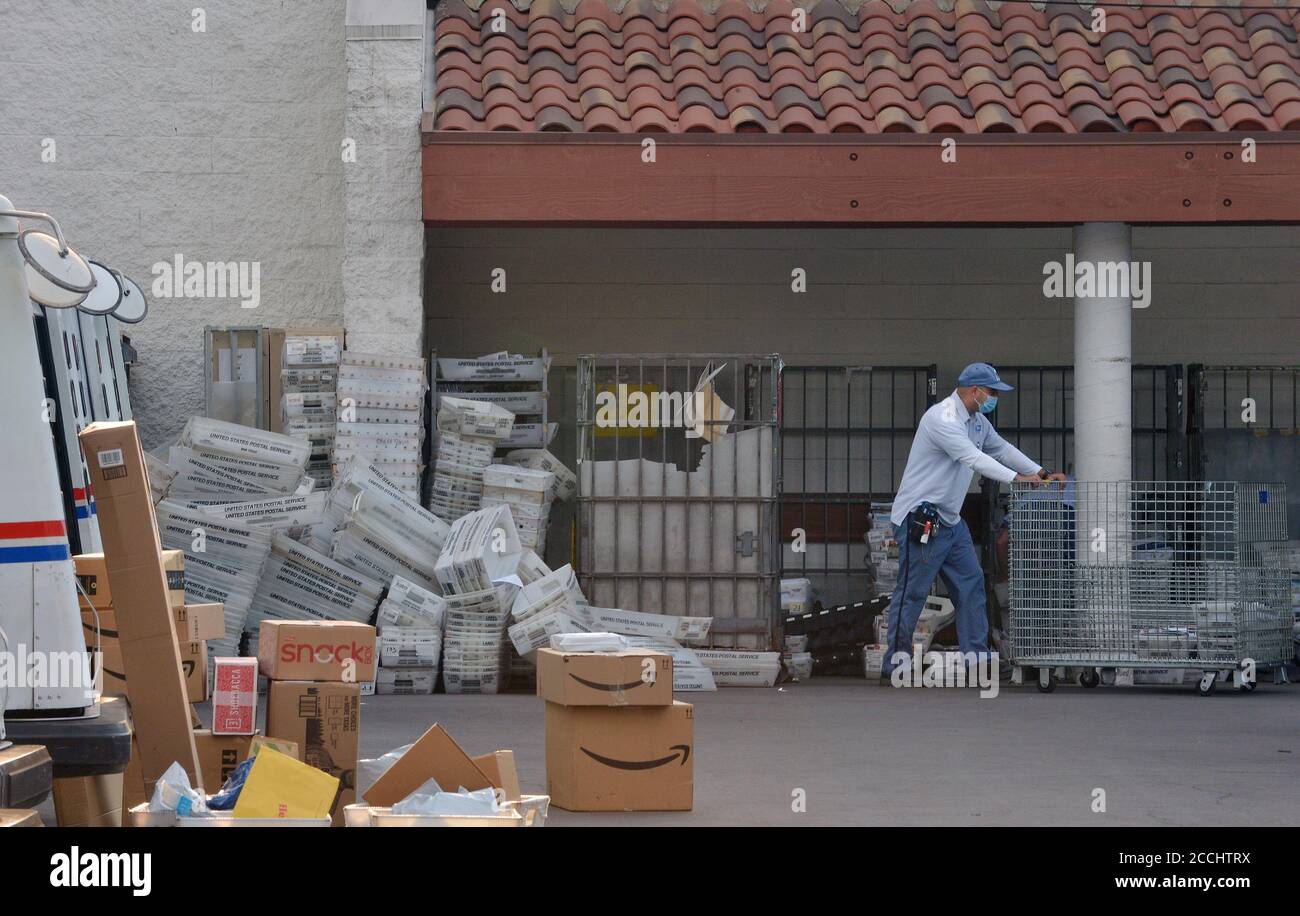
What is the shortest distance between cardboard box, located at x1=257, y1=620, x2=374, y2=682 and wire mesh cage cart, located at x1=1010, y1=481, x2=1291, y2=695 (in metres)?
6.27

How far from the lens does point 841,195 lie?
1309cm

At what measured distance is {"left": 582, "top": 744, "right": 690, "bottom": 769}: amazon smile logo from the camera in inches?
292

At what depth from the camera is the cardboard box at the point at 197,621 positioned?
26.3 ft

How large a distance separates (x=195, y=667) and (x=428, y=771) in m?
2.27

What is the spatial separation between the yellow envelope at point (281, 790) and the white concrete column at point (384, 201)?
7.96 metres

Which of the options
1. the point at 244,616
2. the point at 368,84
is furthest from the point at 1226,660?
the point at 368,84

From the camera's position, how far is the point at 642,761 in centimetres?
744

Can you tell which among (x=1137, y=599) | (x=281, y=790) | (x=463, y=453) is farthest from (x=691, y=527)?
(x=281, y=790)

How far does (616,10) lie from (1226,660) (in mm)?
7652

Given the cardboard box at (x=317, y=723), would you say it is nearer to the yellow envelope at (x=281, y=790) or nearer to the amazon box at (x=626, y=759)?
the amazon box at (x=626, y=759)

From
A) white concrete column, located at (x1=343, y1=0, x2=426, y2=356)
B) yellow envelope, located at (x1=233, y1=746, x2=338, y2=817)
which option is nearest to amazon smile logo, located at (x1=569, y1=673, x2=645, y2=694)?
yellow envelope, located at (x1=233, y1=746, x2=338, y2=817)

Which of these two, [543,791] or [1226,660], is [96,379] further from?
[1226,660]

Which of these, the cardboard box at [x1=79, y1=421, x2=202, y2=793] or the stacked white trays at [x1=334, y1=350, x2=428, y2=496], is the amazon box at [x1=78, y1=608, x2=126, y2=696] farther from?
the stacked white trays at [x1=334, y1=350, x2=428, y2=496]

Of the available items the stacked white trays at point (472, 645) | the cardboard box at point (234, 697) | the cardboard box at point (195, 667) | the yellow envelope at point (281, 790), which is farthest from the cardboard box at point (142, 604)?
the stacked white trays at point (472, 645)
